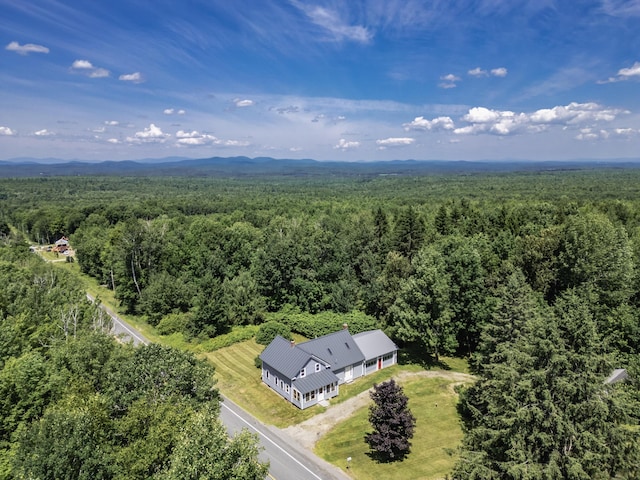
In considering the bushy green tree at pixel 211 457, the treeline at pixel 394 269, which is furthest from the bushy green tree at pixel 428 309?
the bushy green tree at pixel 211 457

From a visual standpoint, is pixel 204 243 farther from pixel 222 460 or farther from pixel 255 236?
pixel 222 460

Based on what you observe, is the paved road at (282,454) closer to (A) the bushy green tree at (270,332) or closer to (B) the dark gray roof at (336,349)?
(B) the dark gray roof at (336,349)

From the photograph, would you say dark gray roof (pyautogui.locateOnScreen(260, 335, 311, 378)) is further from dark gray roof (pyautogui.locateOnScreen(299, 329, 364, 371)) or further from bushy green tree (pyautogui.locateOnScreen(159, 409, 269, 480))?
bushy green tree (pyautogui.locateOnScreen(159, 409, 269, 480))

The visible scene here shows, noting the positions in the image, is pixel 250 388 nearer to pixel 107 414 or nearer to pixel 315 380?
pixel 315 380

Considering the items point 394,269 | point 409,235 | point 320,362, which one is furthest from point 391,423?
point 409,235

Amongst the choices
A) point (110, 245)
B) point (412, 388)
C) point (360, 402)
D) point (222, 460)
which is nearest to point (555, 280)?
point (412, 388)

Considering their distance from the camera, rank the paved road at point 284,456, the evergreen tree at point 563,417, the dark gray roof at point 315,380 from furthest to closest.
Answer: the dark gray roof at point 315,380, the paved road at point 284,456, the evergreen tree at point 563,417

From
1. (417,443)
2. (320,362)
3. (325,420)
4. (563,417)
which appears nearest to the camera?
(563,417)
